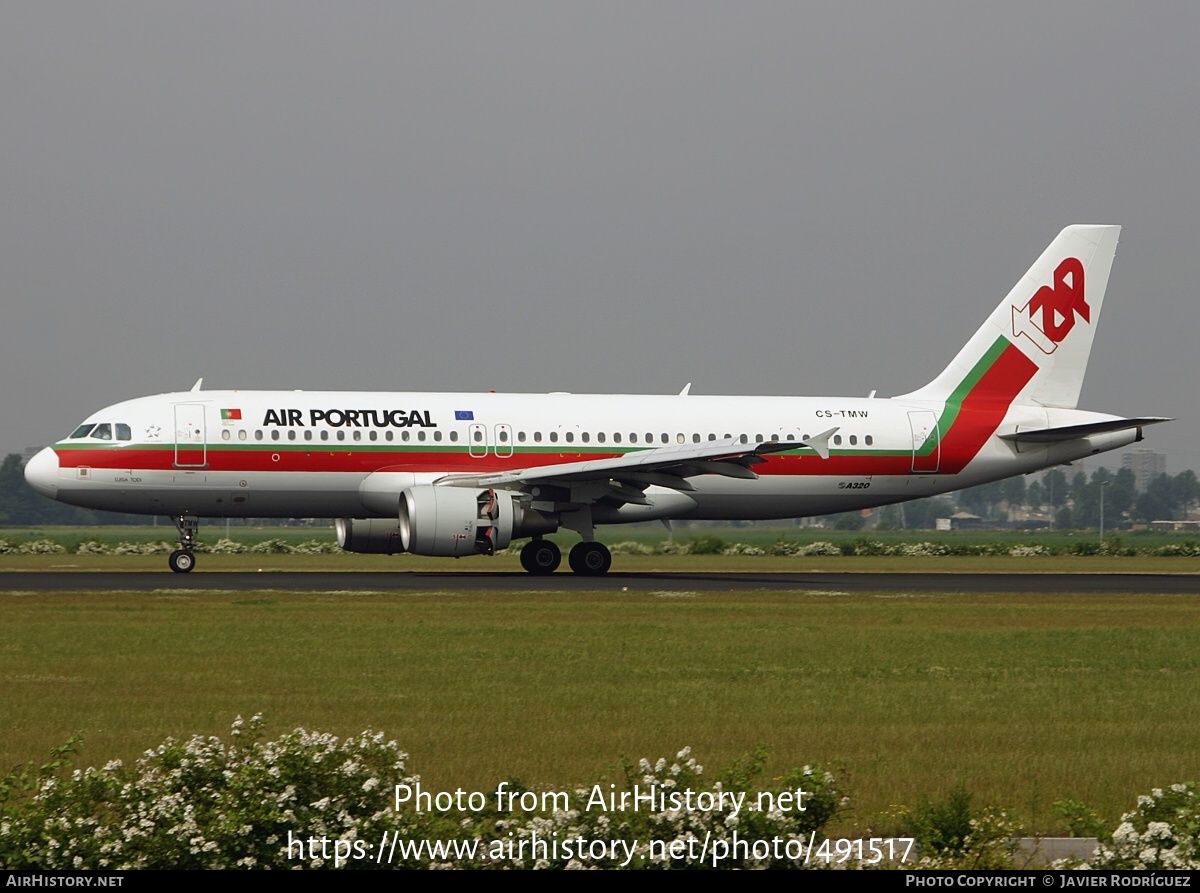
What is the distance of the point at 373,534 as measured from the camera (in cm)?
3512

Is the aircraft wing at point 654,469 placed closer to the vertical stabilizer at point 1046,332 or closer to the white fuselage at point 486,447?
the white fuselage at point 486,447

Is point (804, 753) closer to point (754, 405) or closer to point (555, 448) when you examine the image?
point (555, 448)

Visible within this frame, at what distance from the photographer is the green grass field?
11.8 metres

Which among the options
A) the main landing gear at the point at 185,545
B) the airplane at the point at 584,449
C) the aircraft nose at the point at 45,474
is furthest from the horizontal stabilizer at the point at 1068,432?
the aircraft nose at the point at 45,474

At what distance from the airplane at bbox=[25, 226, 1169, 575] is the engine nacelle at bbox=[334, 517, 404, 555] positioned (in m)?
0.05

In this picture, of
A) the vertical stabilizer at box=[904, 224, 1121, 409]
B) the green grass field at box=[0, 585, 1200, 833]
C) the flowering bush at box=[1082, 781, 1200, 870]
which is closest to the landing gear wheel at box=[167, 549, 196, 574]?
the green grass field at box=[0, 585, 1200, 833]

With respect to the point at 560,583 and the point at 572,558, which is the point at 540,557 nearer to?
the point at 572,558

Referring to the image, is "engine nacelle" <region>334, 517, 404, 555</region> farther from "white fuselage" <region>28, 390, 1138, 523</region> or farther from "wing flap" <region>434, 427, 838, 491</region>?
"wing flap" <region>434, 427, 838, 491</region>

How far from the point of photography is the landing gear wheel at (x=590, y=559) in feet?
115

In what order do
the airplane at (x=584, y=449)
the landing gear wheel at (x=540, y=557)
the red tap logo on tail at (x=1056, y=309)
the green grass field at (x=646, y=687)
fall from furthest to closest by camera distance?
the red tap logo on tail at (x=1056, y=309) → the landing gear wheel at (x=540, y=557) → the airplane at (x=584, y=449) → the green grass field at (x=646, y=687)

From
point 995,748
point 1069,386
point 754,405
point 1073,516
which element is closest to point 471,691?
point 995,748

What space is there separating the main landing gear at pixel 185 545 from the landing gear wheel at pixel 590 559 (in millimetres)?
8649

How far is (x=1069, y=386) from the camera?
131ft

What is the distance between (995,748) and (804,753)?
172 centimetres
